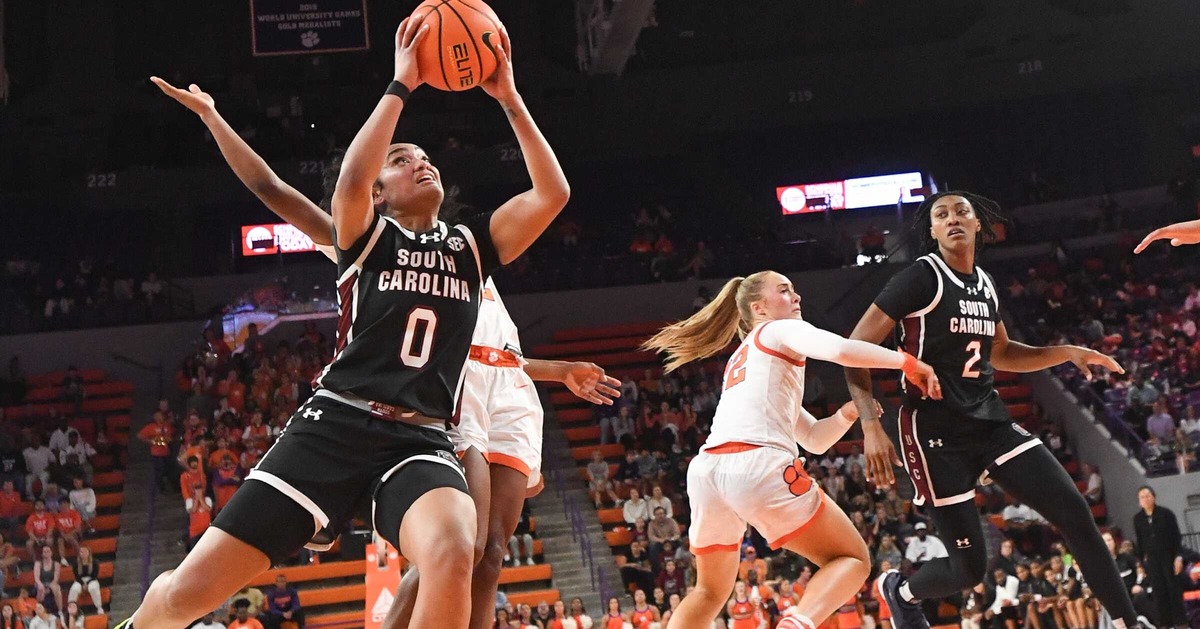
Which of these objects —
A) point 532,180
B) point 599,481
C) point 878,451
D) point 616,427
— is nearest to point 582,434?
point 616,427

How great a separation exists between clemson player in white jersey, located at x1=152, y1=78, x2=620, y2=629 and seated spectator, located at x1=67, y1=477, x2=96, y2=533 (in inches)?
532

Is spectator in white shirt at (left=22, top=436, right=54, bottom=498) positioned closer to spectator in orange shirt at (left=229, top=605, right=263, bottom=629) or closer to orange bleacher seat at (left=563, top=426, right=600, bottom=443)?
spectator in orange shirt at (left=229, top=605, right=263, bottom=629)

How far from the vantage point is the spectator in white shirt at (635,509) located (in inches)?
683

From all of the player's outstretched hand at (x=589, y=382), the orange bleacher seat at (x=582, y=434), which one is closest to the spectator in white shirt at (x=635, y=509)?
the orange bleacher seat at (x=582, y=434)

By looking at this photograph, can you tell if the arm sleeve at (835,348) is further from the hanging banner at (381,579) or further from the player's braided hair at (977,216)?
the hanging banner at (381,579)

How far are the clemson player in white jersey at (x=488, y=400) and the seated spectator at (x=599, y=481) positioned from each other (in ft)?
42.2

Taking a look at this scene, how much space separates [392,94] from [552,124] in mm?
22232

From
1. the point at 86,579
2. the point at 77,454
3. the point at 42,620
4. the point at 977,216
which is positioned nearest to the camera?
the point at 977,216

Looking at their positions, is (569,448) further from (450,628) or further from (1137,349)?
(450,628)

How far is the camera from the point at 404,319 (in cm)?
404

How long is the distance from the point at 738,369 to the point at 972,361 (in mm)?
1301

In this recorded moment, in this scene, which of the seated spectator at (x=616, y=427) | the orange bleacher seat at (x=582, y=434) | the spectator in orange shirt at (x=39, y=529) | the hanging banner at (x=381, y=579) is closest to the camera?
the hanging banner at (x=381, y=579)

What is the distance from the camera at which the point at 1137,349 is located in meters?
20.1

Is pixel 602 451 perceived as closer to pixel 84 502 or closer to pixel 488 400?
pixel 84 502
